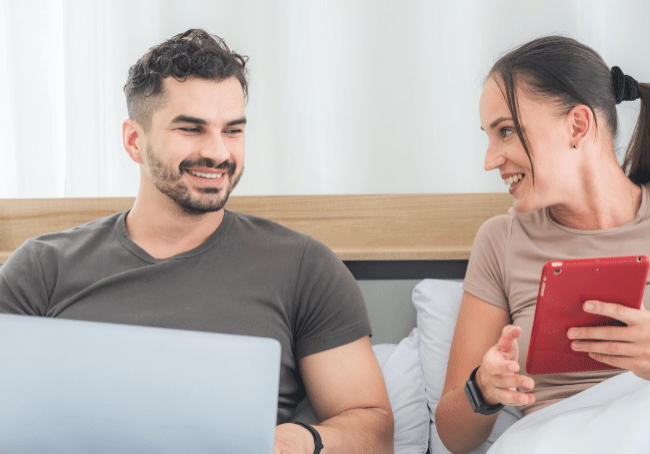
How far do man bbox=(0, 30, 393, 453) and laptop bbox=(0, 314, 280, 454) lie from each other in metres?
0.38

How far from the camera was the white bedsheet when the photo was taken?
0.68 m

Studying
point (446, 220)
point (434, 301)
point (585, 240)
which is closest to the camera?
point (585, 240)

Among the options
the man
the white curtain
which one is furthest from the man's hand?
the white curtain

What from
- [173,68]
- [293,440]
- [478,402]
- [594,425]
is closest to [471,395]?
[478,402]

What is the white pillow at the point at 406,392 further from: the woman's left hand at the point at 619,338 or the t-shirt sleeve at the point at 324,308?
the woman's left hand at the point at 619,338

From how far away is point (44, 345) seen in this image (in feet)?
1.95

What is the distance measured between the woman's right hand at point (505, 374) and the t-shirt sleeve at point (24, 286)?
840 millimetres

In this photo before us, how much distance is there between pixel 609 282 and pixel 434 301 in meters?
0.56

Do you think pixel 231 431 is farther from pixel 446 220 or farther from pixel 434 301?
pixel 446 220

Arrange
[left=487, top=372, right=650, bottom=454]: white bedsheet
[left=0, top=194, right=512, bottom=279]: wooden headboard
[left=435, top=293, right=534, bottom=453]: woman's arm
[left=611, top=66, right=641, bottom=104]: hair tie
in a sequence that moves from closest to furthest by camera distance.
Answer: [left=487, top=372, right=650, bottom=454]: white bedsheet
[left=435, top=293, right=534, bottom=453]: woman's arm
[left=611, top=66, right=641, bottom=104]: hair tie
[left=0, top=194, right=512, bottom=279]: wooden headboard

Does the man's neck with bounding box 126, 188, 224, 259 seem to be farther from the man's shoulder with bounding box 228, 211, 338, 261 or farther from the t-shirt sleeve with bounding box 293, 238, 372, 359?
the t-shirt sleeve with bounding box 293, 238, 372, 359

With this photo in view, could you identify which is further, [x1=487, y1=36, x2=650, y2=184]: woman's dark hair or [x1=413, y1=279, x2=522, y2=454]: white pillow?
[x1=413, y1=279, x2=522, y2=454]: white pillow

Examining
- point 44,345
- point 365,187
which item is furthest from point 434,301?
point 44,345

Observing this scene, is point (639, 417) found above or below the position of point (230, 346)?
below
